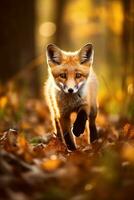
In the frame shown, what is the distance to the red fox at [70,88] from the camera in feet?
23.9

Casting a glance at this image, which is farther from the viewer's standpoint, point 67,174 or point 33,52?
point 33,52

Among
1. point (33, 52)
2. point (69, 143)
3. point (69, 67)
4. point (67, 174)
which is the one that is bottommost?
point (69, 143)

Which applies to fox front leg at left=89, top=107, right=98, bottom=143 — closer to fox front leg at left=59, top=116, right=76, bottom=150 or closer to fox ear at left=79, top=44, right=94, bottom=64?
fox front leg at left=59, top=116, right=76, bottom=150

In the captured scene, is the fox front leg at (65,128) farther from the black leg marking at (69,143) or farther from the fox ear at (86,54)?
the fox ear at (86,54)

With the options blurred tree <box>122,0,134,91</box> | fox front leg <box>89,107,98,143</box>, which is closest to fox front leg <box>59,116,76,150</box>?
fox front leg <box>89,107,98,143</box>

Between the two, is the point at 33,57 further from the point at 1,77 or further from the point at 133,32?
the point at 133,32

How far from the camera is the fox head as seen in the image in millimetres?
7234

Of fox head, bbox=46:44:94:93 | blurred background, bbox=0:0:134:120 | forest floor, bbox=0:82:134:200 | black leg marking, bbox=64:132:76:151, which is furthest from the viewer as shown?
blurred background, bbox=0:0:134:120

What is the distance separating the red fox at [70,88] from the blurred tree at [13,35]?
24.7 feet

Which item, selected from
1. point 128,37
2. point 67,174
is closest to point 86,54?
point 67,174

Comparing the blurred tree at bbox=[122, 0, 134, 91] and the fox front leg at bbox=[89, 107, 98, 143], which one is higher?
the blurred tree at bbox=[122, 0, 134, 91]

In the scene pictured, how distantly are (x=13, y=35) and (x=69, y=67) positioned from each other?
8.34 metres

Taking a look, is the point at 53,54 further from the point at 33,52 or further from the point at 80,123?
the point at 33,52

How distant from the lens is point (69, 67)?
7.30m
